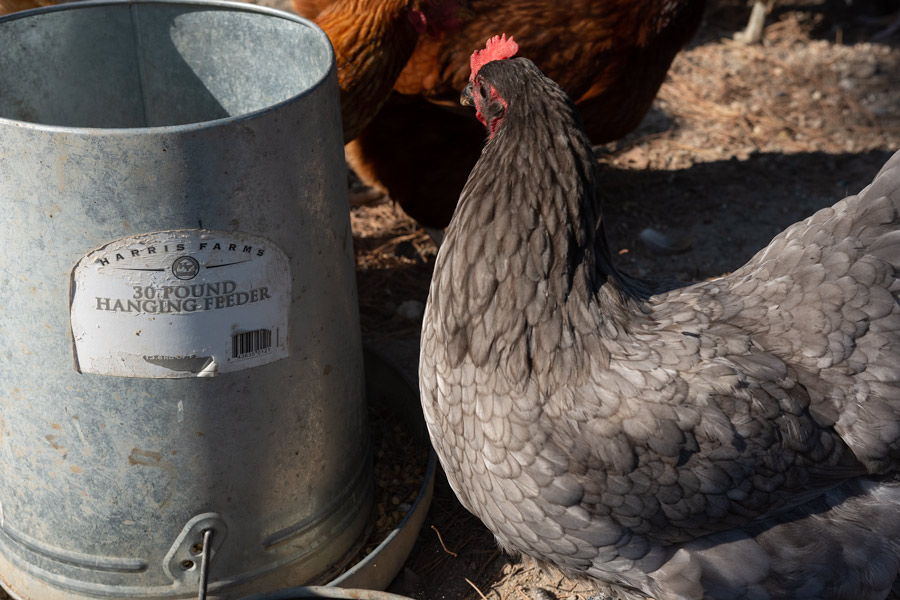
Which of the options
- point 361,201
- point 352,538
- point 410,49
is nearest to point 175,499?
point 352,538

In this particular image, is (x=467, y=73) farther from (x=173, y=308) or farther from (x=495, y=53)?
(x=173, y=308)

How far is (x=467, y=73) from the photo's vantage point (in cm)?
306

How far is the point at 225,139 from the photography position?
5.37 feet

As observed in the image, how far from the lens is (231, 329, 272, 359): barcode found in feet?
5.85

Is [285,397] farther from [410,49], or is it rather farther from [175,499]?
[410,49]

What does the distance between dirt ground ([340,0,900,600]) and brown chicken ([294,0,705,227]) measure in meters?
0.50

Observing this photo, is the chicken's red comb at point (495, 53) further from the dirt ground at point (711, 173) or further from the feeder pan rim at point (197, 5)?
the dirt ground at point (711, 173)

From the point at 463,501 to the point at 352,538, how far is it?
424mm

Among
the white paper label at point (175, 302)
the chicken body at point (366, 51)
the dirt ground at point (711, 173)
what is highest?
the chicken body at point (366, 51)

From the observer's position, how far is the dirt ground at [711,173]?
2527 mm

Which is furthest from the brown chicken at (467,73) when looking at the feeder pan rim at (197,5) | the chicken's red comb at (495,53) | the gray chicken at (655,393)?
the gray chicken at (655,393)

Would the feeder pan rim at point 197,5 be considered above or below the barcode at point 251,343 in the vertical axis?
above

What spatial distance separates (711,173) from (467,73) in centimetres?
193

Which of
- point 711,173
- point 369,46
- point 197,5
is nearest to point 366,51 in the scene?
point 369,46
